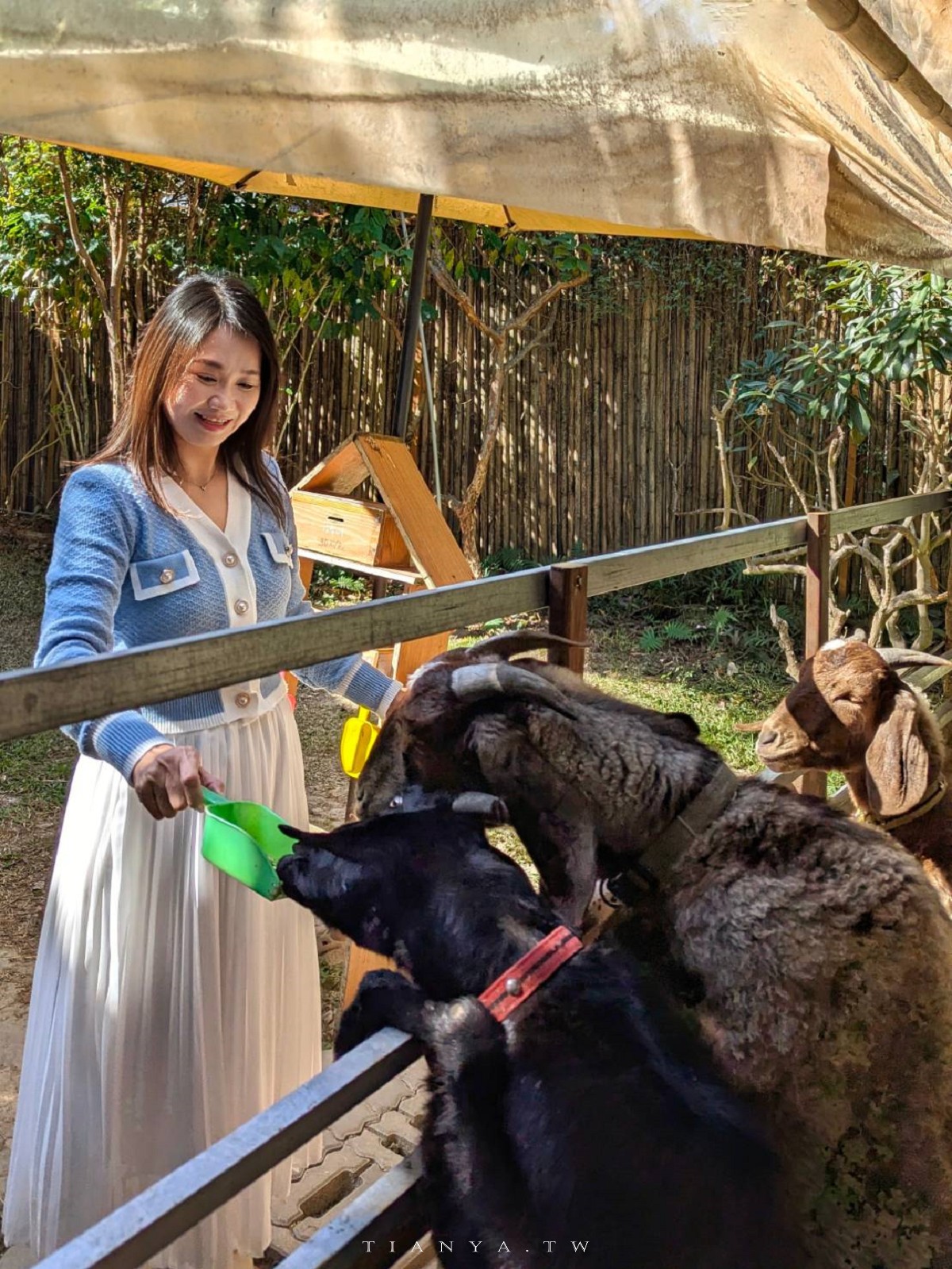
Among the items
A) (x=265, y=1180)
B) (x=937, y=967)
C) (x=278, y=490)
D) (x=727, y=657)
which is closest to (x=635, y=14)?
(x=278, y=490)

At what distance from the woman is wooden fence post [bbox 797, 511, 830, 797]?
5.89 ft

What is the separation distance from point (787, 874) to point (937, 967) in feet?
0.92

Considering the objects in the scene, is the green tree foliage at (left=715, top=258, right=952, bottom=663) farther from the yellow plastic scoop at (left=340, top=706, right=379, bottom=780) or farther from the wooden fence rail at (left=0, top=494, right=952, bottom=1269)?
the wooden fence rail at (left=0, top=494, right=952, bottom=1269)

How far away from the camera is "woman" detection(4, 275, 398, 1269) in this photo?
7.24 feet

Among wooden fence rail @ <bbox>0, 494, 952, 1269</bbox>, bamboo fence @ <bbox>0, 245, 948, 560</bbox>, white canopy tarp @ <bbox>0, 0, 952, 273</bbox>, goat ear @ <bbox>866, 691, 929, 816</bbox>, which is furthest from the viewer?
bamboo fence @ <bbox>0, 245, 948, 560</bbox>

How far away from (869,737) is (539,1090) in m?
1.79

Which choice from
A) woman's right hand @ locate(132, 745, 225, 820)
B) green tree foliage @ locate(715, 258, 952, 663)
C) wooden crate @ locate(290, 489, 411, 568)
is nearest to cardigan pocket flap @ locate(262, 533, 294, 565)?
woman's right hand @ locate(132, 745, 225, 820)

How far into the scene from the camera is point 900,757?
294 centimetres

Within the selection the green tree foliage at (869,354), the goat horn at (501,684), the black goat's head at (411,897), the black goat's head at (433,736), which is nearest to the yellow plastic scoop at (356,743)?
the black goat's head at (433,736)

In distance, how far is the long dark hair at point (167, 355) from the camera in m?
2.29

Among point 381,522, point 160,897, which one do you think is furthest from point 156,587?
point 381,522

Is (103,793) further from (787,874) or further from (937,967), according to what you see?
(937,967)

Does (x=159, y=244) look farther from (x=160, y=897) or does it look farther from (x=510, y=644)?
(x=510, y=644)

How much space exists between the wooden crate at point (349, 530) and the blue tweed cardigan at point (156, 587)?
1355 mm
